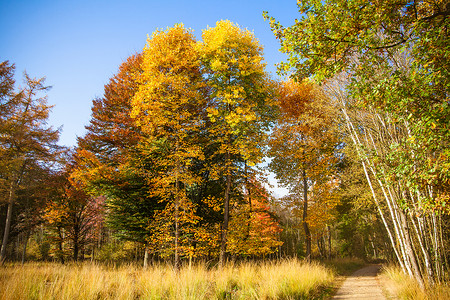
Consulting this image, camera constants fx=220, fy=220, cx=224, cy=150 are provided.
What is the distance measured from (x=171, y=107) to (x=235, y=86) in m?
3.01

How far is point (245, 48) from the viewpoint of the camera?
10320 mm

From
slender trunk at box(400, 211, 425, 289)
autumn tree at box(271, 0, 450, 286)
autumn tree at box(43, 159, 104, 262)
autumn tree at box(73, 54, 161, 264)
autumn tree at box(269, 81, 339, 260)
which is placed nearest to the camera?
autumn tree at box(271, 0, 450, 286)

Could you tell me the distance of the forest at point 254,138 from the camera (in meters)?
3.73

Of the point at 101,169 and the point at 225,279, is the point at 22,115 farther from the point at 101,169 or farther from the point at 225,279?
the point at 225,279

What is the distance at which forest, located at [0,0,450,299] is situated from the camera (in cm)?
373

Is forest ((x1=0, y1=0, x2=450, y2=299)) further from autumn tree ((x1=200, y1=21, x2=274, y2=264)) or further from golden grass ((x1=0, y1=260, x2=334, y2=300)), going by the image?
golden grass ((x1=0, y1=260, x2=334, y2=300))

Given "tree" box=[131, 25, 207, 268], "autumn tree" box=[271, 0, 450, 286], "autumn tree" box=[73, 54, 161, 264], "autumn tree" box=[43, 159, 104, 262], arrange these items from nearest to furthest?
"autumn tree" box=[271, 0, 450, 286] → "tree" box=[131, 25, 207, 268] → "autumn tree" box=[73, 54, 161, 264] → "autumn tree" box=[43, 159, 104, 262]

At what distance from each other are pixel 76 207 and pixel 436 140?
18954mm

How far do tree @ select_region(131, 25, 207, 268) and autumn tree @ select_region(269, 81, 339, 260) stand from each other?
5334 millimetres

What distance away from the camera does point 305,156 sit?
1289 cm

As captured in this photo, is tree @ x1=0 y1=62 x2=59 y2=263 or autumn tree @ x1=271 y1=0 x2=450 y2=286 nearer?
autumn tree @ x1=271 y1=0 x2=450 y2=286

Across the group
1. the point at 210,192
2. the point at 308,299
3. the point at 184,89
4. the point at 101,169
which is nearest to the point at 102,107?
the point at 101,169

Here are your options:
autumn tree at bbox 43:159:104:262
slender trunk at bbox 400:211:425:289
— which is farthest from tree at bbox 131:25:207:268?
autumn tree at bbox 43:159:104:262

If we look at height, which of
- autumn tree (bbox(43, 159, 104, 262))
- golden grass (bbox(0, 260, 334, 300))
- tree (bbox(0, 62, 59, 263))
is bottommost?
golden grass (bbox(0, 260, 334, 300))
